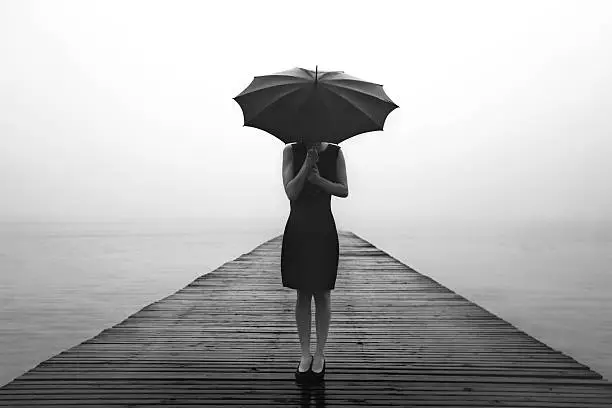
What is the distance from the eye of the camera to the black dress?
4398mm

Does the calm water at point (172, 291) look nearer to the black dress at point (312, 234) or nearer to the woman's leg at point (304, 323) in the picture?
the woman's leg at point (304, 323)

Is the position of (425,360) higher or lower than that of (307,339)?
lower

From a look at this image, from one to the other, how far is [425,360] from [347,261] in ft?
34.5

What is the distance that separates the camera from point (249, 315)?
7.70 metres

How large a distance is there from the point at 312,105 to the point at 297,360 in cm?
233

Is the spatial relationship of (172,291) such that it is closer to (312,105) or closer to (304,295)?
(304,295)

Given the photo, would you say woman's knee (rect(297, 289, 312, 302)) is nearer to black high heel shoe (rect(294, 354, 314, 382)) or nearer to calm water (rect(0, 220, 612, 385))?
black high heel shoe (rect(294, 354, 314, 382))

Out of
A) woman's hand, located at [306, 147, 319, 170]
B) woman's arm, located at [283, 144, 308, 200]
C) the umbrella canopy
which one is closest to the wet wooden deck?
woman's arm, located at [283, 144, 308, 200]

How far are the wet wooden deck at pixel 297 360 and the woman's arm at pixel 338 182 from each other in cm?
142

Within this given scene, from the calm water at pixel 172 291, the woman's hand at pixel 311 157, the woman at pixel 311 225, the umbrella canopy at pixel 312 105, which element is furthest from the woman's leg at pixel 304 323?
the calm water at pixel 172 291

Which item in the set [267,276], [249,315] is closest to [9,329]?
[267,276]

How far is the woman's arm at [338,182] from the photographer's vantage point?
13.9 ft

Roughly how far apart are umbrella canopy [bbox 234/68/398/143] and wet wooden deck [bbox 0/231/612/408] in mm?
1840

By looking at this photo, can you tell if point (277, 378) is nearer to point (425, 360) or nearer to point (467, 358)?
point (425, 360)
